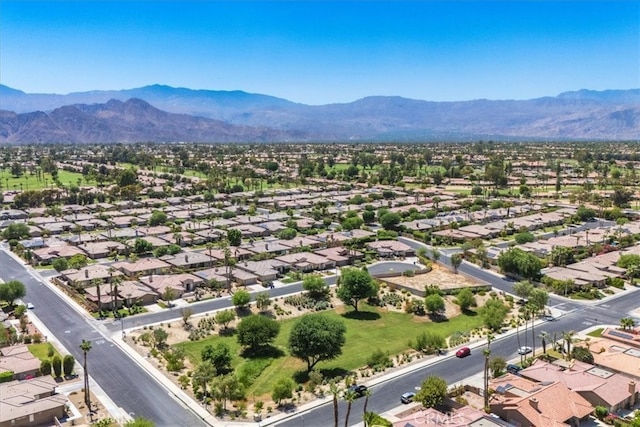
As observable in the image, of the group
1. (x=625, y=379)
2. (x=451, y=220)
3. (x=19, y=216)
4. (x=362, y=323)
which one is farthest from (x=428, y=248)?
(x=19, y=216)

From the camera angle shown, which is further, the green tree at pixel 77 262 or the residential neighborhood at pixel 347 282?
the green tree at pixel 77 262

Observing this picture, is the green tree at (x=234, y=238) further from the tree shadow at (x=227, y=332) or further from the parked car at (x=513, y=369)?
the parked car at (x=513, y=369)

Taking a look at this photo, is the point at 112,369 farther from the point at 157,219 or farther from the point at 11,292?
the point at 157,219

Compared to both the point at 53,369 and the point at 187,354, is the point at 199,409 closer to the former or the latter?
the point at 187,354

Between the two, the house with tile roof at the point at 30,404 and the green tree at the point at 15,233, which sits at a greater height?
the green tree at the point at 15,233

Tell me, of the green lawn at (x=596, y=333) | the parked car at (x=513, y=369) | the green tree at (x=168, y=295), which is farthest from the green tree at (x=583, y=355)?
the green tree at (x=168, y=295)
